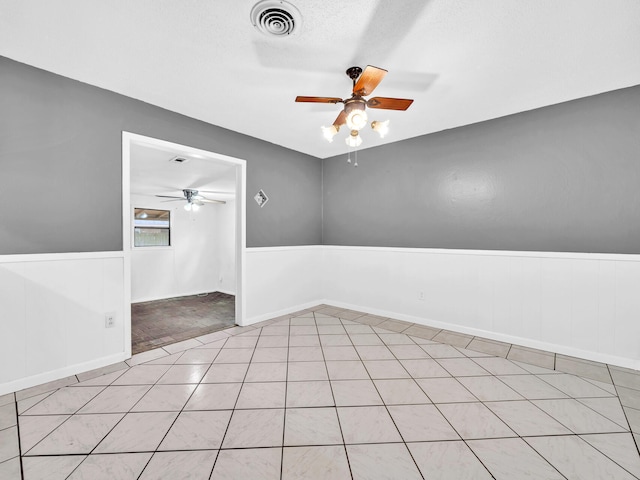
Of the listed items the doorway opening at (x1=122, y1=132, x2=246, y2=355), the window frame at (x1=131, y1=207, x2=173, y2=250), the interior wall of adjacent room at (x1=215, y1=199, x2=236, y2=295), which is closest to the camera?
the doorway opening at (x1=122, y1=132, x2=246, y2=355)

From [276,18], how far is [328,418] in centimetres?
265

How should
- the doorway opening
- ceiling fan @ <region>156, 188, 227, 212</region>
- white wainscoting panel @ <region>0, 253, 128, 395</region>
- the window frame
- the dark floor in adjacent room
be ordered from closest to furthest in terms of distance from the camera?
white wainscoting panel @ <region>0, 253, 128, 395</region>, the dark floor in adjacent room, the doorway opening, ceiling fan @ <region>156, 188, 227, 212</region>, the window frame

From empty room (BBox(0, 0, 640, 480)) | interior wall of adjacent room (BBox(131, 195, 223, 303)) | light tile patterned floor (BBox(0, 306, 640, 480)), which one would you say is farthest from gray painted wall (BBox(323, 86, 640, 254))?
interior wall of adjacent room (BBox(131, 195, 223, 303))

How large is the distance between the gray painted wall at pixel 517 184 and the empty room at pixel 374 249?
2 cm

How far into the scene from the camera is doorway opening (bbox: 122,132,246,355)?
3617mm

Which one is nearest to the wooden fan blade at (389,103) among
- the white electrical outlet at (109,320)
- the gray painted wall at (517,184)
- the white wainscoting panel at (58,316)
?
the gray painted wall at (517,184)

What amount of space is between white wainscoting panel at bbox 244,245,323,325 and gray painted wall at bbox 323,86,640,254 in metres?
0.97

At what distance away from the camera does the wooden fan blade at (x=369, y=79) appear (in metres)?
1.91

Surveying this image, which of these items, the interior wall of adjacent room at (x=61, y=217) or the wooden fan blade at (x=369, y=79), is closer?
the wooden fan blade at (x=369, y=79)

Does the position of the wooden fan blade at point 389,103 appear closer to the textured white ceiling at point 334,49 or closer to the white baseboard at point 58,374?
the textured white ceiling at point 334,49

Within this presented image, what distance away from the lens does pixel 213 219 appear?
7.49m

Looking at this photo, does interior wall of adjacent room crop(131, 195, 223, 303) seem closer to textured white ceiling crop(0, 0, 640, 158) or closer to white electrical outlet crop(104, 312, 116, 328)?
white electrical outlet crop(104, 312, 116, 328)

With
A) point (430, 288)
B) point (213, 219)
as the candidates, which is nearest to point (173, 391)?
point (430, 288)

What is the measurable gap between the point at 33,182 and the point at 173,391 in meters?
2.05
